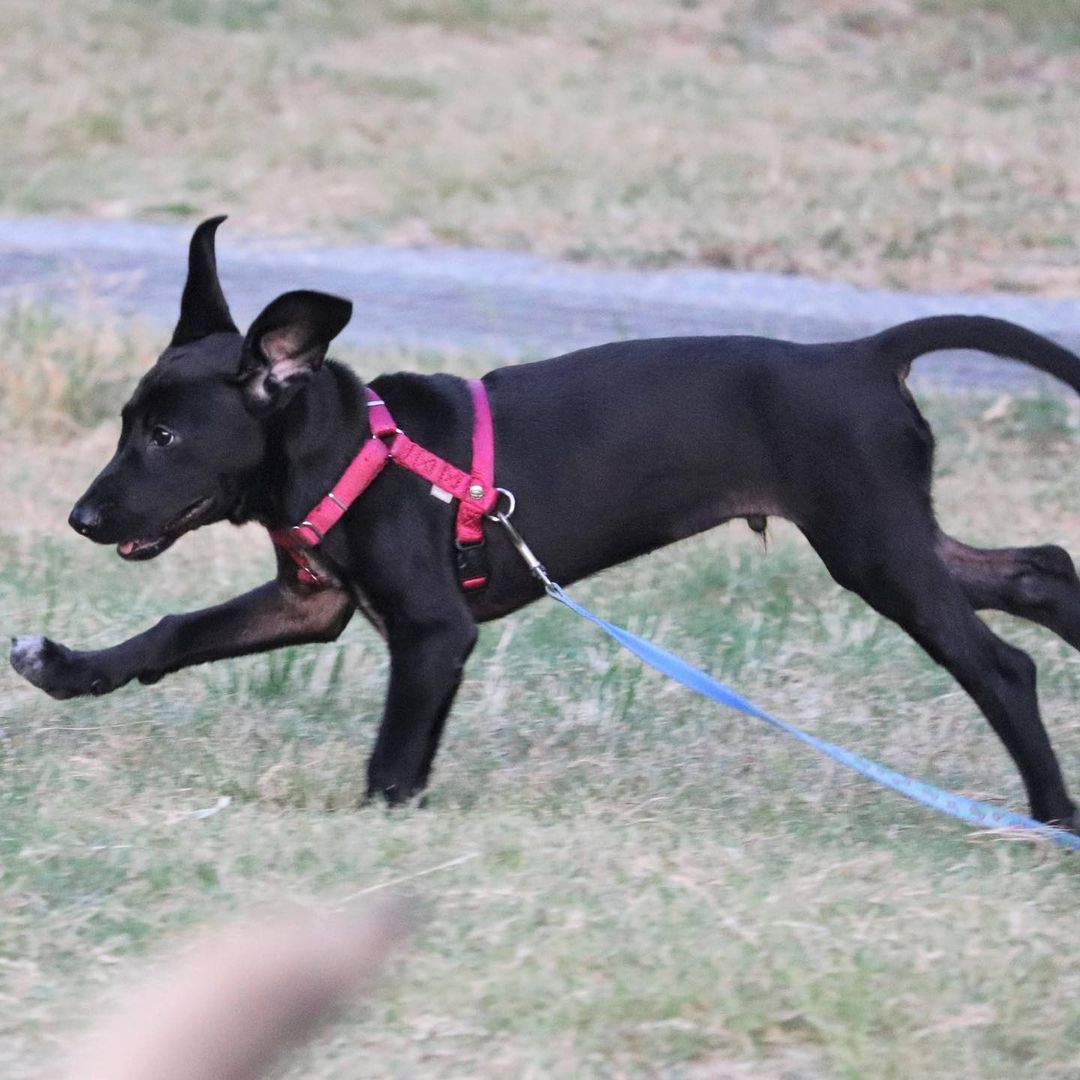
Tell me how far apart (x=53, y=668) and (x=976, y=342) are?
221 centimetres

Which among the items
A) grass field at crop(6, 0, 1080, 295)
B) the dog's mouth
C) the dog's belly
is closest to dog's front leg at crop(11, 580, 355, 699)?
the dog's mouth

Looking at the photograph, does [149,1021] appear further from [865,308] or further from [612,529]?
[865,308]

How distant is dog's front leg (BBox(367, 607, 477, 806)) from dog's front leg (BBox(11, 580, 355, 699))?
373 mm

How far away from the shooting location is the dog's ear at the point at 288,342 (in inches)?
164

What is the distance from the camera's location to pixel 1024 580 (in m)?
4.68

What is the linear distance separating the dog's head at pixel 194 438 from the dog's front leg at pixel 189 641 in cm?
36

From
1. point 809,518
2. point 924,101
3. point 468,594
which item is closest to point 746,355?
point 809,518

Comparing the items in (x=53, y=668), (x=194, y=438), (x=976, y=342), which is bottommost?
(x=53, y=668)

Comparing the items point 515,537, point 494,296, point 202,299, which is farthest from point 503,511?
point 494,296

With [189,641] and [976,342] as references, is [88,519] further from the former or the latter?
[976,342]

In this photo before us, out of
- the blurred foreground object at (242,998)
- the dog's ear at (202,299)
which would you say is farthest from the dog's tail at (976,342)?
the blurred foreground object at (242,998)

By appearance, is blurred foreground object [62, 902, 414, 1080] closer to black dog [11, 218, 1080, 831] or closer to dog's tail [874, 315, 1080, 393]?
black dog [11, 218, 1080, 831]

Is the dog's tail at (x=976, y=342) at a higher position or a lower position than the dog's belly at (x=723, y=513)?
higher

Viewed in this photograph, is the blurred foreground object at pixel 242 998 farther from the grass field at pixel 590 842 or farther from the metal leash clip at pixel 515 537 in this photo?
the metal leash clip at pixel 515 537
